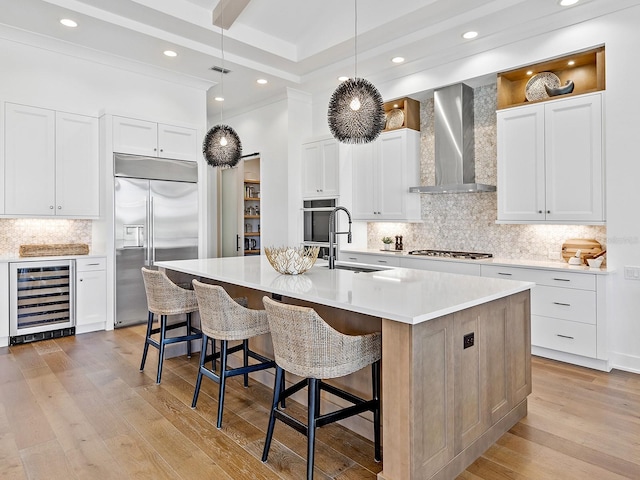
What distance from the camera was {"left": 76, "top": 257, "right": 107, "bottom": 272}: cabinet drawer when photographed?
4.68m

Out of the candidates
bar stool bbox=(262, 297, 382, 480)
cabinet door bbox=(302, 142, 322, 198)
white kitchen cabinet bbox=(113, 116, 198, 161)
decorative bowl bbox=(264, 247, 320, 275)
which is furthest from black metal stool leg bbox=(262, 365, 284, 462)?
cabinet door bbox=(302, 142, 322, 198)

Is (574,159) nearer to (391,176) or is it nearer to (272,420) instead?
(391,176)

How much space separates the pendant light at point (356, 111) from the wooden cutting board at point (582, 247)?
238 cm

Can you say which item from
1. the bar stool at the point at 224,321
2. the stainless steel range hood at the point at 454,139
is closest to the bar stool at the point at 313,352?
the bar stool at the point at 224,321

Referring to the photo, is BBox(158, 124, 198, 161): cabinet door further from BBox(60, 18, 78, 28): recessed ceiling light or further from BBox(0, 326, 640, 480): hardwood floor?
BBox(0, 326, 640, 480): hardwood floor

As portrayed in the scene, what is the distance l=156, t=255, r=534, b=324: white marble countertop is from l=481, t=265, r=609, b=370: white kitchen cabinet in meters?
1.47

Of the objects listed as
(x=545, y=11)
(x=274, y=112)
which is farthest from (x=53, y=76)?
(x=545, y=11)

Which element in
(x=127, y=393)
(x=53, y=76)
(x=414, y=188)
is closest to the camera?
(x=127, y=393)

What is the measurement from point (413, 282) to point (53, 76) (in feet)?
15.4

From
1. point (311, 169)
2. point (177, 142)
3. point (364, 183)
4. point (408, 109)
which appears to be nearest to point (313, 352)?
point (364, 183)

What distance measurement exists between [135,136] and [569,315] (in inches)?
200

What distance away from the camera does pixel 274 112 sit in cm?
639

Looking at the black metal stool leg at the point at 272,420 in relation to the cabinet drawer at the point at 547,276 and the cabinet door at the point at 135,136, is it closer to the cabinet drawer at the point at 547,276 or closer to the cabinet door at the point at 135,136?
the cabinet drawer at the point at 547,276

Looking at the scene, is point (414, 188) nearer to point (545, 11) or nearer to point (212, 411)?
point (545, 11)
